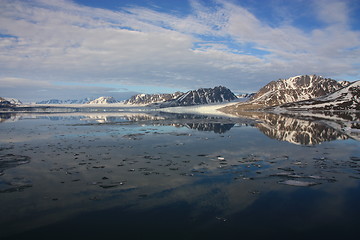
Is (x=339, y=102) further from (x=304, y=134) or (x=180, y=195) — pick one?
(x=180, y=195)

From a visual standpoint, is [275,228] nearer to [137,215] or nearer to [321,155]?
[137,215]

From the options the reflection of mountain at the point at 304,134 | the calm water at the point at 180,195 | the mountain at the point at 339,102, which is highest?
the mountain at the point at 339,102

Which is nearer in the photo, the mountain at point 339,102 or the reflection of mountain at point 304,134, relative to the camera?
the reflection of mountain at point 304,134

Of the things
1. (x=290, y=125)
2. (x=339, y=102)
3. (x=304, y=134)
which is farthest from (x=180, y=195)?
(x=339, y=102)

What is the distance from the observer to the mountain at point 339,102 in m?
126

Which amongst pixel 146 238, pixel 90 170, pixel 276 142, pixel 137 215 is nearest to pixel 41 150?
pixel 90 170

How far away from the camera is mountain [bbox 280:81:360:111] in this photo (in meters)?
126

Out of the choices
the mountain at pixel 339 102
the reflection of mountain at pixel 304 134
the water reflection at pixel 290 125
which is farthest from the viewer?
the mountain at pixel 339 102

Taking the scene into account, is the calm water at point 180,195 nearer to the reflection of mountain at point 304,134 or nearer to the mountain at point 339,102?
the reflection of mountain at point 304,134

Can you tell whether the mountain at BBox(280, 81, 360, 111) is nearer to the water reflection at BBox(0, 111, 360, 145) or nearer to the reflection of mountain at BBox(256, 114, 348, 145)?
the water reflection at BBox(0, 111, 360, 145)

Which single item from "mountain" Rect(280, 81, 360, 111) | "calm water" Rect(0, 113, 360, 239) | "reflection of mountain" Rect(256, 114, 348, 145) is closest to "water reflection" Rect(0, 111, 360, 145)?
"reflection of mountain" Rect(256, 114, 348, 145)

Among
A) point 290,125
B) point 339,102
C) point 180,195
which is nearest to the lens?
point 180,195

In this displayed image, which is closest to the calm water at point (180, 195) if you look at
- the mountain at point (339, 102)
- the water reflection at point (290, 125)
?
the water reflection at point (290, 125)

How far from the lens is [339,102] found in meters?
135
